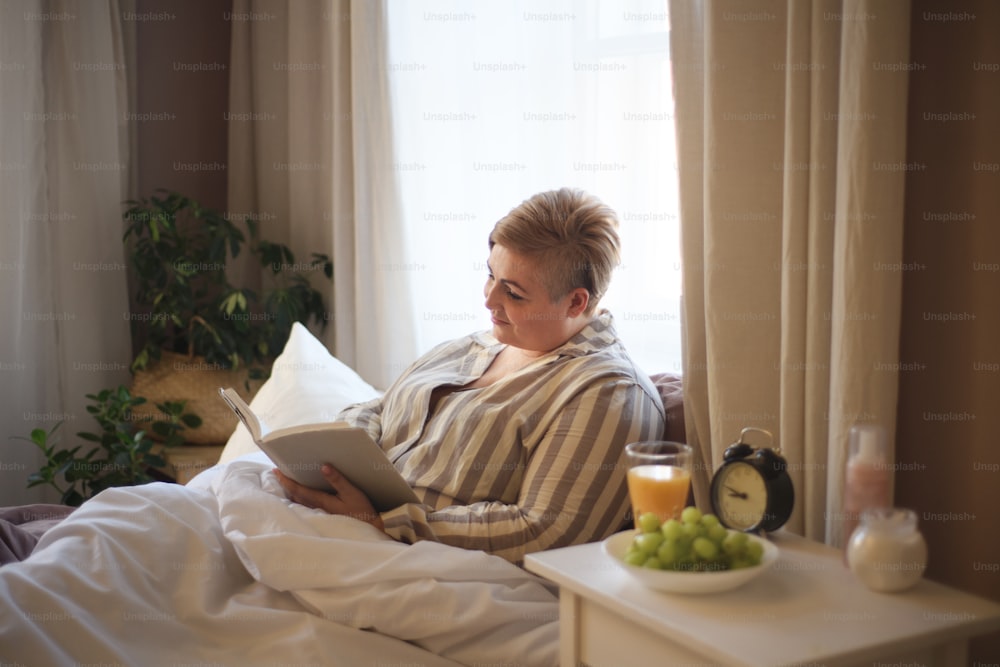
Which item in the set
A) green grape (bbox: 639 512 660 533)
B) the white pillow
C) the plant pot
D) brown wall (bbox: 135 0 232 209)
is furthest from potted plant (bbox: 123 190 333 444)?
green grape (bbox: 639 512 660 533)

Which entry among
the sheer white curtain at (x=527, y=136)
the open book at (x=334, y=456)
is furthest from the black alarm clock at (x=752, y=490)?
the sheer white curtain at (x=527, y=136)

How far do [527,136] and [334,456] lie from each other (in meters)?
1.32

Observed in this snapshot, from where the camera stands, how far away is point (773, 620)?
1048 mm

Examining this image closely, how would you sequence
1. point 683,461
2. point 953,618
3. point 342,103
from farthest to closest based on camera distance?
point 342,103, point 683,461, point 953,618

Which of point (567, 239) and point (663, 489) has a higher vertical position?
point (567, 239)

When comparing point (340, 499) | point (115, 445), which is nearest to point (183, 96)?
point (115, 445)

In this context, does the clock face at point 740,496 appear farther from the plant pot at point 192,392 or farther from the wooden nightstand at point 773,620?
the plant pot at point 192,392

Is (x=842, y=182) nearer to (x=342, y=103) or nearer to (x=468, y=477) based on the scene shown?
(x=468, y=477)

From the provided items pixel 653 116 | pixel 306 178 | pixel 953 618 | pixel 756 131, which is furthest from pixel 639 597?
pixel 306 178

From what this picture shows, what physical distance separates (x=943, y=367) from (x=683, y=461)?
38cm

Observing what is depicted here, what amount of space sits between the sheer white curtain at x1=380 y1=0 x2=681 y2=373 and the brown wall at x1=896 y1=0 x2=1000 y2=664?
3.23 ft

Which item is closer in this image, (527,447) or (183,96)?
(527,447)

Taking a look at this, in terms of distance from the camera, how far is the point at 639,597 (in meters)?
1.12

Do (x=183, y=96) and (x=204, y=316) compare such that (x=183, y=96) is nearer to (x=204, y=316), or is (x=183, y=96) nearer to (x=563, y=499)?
(x=204, y=316)
